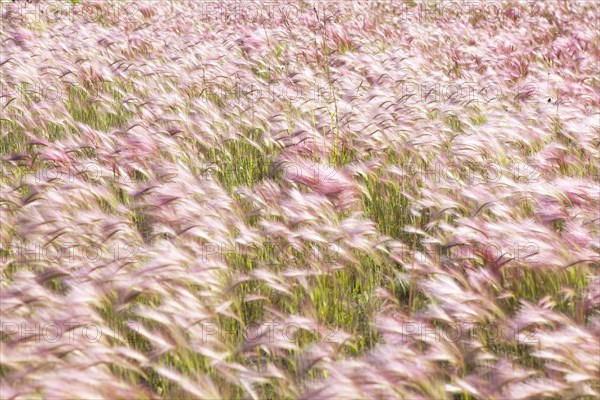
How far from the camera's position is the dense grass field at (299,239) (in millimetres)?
1712

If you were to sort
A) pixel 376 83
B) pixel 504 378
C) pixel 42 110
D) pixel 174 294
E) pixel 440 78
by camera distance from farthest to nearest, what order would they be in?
1. pixel 440 78
2. pixel 376 83
3. pixel 42 110
4. pixel 174 294
5. pixel 504 378

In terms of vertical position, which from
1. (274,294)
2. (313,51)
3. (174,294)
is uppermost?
(313,51)

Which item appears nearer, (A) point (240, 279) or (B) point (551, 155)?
(A) point (240, 279)

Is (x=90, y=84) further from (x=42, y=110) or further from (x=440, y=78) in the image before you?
(x=440, y=78)

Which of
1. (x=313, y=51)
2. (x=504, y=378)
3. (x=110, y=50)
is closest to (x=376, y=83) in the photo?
(x=313, y=51)

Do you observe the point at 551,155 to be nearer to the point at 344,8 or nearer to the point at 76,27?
the point at 76,27

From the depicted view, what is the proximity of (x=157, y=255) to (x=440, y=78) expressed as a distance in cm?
380

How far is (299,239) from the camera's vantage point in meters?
2.49

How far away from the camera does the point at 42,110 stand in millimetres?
4078

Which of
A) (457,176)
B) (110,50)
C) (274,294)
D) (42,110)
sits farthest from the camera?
(110,50)

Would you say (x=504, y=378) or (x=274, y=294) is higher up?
(x=504, y=378)

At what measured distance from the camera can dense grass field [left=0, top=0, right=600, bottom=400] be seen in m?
1.71

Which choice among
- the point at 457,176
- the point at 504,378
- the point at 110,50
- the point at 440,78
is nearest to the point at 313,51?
the point at 440,78

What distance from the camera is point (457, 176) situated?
320 centimetres
